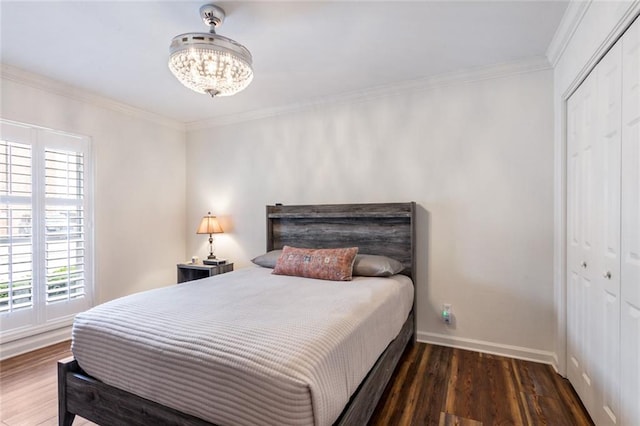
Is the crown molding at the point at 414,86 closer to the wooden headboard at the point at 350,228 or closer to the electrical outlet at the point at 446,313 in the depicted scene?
the wooden headboard at the point at 350,228

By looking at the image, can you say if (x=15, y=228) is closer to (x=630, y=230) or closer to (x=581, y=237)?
(x=630, y=230)

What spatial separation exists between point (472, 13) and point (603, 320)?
6.47 ft

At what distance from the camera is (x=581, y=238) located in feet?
6.65

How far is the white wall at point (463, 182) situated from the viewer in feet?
8.48

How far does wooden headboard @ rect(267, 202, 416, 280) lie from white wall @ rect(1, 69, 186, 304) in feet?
5.02

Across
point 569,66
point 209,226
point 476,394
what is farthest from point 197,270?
point 569,66

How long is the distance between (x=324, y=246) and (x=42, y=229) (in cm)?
268

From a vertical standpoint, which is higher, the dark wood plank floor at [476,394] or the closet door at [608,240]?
the closet door at [608,240]

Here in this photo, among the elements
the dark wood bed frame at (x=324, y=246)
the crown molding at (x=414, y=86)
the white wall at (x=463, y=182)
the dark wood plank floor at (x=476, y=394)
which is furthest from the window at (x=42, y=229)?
the dark wood plank floor at (x=476, y=394)

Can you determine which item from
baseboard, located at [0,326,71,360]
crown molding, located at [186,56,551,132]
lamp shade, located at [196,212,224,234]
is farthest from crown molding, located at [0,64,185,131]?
baseboard, located at [0,326,71,360]

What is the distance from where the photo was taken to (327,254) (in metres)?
2.76

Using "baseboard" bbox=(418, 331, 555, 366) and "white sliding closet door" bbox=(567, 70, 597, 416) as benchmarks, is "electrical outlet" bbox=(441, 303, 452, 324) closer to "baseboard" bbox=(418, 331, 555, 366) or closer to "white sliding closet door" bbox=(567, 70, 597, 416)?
"baseboard" bbox=(418, 331, 555, 366)

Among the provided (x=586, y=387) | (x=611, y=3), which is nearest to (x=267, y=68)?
(x=611, y=3)

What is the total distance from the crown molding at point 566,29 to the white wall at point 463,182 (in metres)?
0.21
